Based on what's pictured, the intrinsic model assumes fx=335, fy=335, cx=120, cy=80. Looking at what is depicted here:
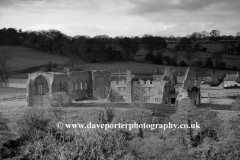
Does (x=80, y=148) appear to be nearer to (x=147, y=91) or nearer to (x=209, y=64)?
(x=147, y=91)

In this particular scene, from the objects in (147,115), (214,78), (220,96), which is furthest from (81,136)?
(214,78)

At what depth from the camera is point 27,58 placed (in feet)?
369

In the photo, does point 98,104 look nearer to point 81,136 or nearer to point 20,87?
point 81,136

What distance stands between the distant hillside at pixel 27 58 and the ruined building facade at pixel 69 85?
152 ft

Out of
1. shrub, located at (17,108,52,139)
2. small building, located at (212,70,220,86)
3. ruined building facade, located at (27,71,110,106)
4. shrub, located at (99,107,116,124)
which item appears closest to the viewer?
shrub, located at (17,108,52,139)

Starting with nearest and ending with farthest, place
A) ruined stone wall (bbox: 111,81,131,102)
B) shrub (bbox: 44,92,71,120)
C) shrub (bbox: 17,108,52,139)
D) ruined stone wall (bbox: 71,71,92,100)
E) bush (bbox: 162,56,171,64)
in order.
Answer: shrub (bbox: 17,108,52,139)
shrub (bbox: 44,92,71,120)
ruined stone wall (bbox: 111,81,131,102)
ruined stone wall (bbox: 71,71,92,100)
bush (bbox: 162,56,171,64)

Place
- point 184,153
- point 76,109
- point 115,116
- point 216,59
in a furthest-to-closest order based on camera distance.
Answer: point 216,59
point 76,109
point 115,116
point 184,153

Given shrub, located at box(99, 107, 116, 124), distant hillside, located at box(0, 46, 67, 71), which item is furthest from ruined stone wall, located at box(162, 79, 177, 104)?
distant hillside, located at box(0, 46, 67, 71)

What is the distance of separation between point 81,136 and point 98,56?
6929 centimetres

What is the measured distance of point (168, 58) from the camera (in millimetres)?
98312

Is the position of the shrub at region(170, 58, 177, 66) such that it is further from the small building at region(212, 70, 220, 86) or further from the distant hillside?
the distant hillside

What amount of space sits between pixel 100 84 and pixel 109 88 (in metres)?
1.72

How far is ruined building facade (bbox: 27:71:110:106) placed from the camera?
159 feet

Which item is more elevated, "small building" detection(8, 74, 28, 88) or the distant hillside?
the distant hillside
